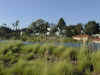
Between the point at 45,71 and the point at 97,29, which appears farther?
the point at 97,29

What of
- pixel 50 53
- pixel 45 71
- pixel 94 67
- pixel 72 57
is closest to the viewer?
pixel 45 71

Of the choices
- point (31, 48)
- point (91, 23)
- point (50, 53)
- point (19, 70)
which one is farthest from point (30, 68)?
point (91, 23)

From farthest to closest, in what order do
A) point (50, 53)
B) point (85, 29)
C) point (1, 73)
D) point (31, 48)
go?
point (85, 29), point (31, 48), point (50, 53), point (1, 73)

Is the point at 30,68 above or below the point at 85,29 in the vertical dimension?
below

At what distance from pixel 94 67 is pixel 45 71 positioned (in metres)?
0.95

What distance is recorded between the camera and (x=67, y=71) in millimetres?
1742

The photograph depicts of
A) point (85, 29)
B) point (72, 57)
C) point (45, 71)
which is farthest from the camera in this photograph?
point (85, 29)

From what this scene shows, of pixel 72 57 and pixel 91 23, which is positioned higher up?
pixel 91 23

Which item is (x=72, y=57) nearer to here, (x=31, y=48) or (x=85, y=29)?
(x=31, y=48)

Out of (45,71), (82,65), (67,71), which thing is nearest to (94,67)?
(82,65)

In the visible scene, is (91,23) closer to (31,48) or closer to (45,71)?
(31,48)

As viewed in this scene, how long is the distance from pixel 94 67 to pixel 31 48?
254 cm

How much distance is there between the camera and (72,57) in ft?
10.3

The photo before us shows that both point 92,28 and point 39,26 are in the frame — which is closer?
point 92,28
